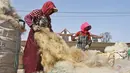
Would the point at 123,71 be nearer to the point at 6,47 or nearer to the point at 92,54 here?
the point at 92,54

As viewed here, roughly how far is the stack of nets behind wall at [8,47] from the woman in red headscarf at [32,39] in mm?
154

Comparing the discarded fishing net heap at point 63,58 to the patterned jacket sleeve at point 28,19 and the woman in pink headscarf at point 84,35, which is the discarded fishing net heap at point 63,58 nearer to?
the patterned jacket sleeve at point 28,19

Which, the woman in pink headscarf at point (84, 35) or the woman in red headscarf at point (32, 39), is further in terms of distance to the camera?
the woman in pink headscarf at point (84, 35)

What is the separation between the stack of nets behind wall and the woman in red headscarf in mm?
154

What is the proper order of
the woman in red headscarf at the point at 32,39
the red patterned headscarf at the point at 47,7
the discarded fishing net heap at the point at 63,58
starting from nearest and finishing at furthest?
1. the discarded fishing net heap at the point at 63,58
2. the woman in red headscarf at the point at 32,39
3. the red patterned headscarf at the point at 47,7

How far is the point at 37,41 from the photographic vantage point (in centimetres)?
407

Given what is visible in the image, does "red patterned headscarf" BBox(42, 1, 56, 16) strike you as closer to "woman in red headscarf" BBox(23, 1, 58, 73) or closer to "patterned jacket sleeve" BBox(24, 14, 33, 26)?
"woman in red headscarf" BBox(23, 1, 58, 73)

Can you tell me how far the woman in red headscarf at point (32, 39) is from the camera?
4.15 meters

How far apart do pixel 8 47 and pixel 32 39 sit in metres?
0.31

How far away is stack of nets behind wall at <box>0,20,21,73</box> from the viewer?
A: 417cm

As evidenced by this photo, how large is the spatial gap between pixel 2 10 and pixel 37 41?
0.60 m

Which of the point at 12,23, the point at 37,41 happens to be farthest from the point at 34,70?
the point at 12,23

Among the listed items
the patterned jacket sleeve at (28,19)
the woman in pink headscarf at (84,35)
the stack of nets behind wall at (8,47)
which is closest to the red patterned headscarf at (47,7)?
the patterned jacket sleeve at (28,19)

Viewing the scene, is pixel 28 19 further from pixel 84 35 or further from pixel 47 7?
pixel 84 35
